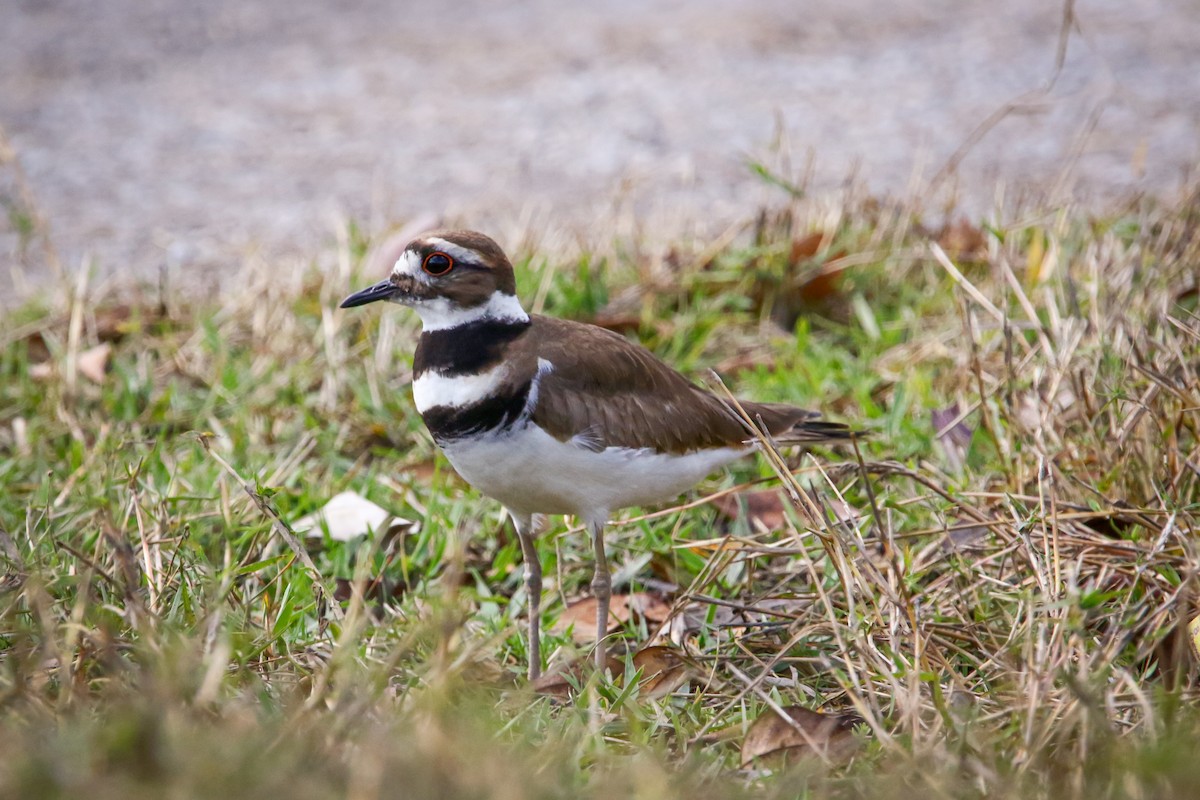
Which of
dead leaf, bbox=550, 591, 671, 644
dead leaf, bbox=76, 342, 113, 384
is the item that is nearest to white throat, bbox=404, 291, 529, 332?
dead leaf, bbox=550, 591, 671, 644

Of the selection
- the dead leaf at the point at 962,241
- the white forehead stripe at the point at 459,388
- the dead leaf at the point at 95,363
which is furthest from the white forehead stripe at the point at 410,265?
the dead leaf at the point at 962,241

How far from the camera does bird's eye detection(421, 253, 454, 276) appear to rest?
3.36 meters

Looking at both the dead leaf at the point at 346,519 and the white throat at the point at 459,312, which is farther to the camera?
the dead leaf at the point at 346,519

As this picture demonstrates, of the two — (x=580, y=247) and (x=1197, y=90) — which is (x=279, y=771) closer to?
(x=580, y=247)

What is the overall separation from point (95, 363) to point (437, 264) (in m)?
2.17

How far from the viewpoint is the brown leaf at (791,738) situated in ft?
8.79

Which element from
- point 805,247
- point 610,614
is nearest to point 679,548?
point 610,614

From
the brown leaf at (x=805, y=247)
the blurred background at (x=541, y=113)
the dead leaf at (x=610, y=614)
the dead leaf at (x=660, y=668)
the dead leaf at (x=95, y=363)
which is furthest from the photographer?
the blurred background at (x=541, y=113)

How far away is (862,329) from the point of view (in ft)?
17.6

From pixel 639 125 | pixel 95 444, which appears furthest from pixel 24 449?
pixel 639 125

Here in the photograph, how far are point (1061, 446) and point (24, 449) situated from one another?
3.41 metres

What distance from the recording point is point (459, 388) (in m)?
3.23

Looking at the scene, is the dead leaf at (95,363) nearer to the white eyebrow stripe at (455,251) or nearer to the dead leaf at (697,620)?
the white eyebrow stripe at (455,251)

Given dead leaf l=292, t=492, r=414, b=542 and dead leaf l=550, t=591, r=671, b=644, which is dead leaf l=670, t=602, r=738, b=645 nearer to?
dead leaf l=550, t=591, r=671, b=644
